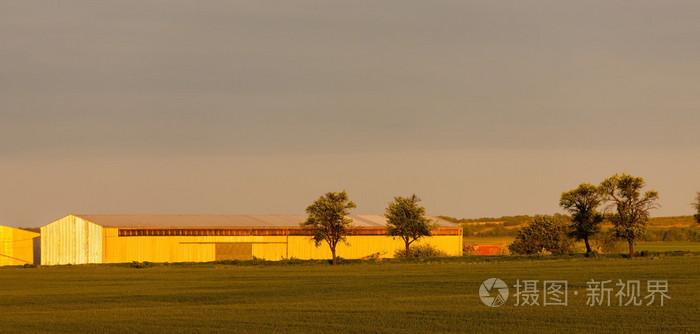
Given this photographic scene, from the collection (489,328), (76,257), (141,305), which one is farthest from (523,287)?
(76,257)

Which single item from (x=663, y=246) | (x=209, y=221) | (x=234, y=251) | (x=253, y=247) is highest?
(x=209, y=221)

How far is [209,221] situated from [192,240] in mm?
4871

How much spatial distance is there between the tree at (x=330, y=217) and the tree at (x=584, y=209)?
78.6 ft

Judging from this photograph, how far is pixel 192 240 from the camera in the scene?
93.0 meters

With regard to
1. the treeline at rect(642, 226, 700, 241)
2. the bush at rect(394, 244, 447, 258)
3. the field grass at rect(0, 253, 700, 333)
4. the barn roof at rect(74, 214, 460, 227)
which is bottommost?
the treeline at rect(642, 226, 700, 241)

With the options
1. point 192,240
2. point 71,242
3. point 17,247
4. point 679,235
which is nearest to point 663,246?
point 679,235

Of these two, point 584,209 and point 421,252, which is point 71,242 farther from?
point 584,209

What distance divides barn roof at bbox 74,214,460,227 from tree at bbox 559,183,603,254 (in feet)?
60.7

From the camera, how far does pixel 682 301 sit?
111ft

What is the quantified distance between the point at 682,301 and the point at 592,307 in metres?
4.67

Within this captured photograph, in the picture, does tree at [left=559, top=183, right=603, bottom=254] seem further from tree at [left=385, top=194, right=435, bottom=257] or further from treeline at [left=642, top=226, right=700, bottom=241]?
treeline at [left=642, top=226, right=700, bottom=241]

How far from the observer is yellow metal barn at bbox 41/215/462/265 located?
89.9 m

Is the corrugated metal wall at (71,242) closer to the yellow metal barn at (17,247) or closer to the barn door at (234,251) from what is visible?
the yellow metal barn at (17,247)

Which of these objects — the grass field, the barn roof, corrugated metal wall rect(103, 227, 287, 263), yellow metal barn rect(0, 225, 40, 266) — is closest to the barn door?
corrugated metal wall rect(103, 227, 287, 263)
